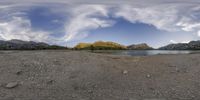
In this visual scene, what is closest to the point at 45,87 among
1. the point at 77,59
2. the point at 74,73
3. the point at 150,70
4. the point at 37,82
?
the point at 37,82

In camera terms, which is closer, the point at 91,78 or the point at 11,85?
the point at 11,85

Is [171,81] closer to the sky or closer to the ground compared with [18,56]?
closer to the ground

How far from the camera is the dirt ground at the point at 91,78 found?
44.2 ft

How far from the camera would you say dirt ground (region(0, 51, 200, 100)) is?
13.5m

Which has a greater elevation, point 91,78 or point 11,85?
point 91,78

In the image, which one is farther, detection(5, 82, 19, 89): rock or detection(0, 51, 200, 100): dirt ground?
detection(5, 82, 19, 89): rock

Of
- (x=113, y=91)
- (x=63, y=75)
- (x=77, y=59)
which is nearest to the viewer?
(x=113, y=91)

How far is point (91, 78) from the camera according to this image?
15.1 m

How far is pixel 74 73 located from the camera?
15617mm

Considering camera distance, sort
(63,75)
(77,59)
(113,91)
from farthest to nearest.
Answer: (77,59) → (63,75) → (113,91)

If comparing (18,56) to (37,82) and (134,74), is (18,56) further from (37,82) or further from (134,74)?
(134,74)

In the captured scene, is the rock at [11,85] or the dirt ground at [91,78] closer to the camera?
the dirt ground at [91,78]

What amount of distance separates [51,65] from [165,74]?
5.58 m

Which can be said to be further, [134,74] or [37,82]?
[134,74]
